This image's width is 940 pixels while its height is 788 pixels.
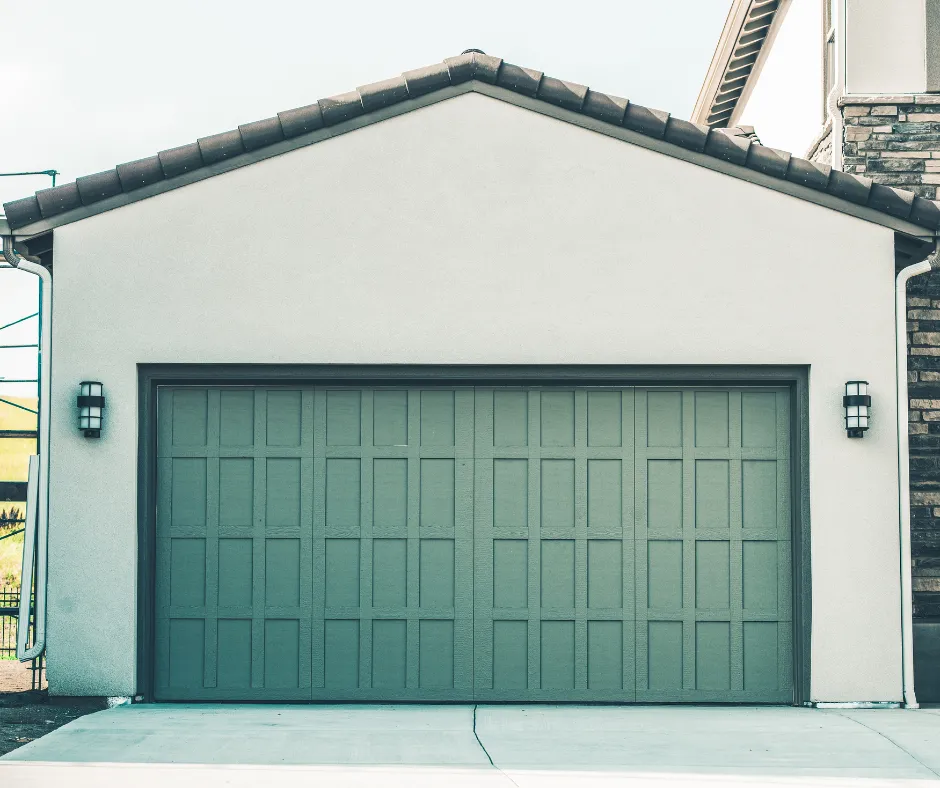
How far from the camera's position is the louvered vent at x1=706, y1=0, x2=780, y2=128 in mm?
12953

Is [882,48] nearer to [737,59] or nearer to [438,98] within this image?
[438,98]

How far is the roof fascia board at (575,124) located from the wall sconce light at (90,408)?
4.27 ft

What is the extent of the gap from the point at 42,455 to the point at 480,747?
4.04m

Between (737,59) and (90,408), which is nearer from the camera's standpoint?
(90,408)

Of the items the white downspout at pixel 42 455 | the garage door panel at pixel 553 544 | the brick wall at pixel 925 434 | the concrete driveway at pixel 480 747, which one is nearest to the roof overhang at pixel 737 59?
the brick wall at pixel 925 434

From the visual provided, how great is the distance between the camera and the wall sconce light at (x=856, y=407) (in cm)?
829

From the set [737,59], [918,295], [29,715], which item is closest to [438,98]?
[918,295]

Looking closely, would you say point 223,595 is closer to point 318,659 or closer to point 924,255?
point 318,659

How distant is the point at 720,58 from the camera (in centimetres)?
1444

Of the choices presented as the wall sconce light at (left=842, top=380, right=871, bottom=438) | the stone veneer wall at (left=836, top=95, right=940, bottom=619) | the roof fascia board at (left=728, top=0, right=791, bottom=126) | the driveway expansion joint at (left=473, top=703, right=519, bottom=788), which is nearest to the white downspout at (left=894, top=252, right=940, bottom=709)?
the wall sconce light at (left=842, top=380, right=871, bottom=438)

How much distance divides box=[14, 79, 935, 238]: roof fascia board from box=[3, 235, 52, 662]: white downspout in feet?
1.15

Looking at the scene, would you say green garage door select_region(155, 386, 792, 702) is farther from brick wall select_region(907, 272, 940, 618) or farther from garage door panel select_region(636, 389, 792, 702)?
brick wall select_region(907, 272, 940, 618)

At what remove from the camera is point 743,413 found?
8.62 m

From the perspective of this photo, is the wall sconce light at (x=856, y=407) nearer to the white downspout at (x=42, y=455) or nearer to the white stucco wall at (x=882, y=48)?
the white stucco wall at (x=882, y=48)
